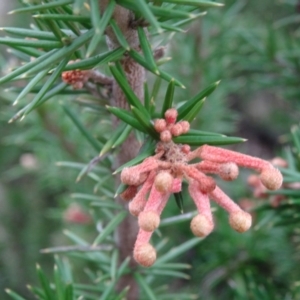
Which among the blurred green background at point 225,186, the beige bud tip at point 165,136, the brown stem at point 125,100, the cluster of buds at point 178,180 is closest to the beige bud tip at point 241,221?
the cluster of buds at point 178,180

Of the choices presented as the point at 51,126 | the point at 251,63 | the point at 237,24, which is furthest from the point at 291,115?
the point at 51,126

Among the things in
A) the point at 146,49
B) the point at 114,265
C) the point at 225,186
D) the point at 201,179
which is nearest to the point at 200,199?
the point at 201,179

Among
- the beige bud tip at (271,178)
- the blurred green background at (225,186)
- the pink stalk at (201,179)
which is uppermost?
the pink stalk at (201,179)

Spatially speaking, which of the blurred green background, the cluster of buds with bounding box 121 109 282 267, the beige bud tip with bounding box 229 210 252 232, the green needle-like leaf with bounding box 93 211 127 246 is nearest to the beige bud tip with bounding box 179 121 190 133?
the cluster of buds with bounding box 121 109 282 267

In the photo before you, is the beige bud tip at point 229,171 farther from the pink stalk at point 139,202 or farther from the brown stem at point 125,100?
the brown stem at point 125,100

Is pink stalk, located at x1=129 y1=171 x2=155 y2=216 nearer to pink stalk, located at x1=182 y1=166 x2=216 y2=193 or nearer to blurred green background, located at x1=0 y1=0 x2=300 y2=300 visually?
pink stalk, located at x1=182 y1=166 x2=216 y2=193

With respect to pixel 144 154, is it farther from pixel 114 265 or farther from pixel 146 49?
pixel 114 265

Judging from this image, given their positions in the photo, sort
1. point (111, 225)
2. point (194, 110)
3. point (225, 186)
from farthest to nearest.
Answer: point (225, 186)
point (111, 225)
point (194, 110)
